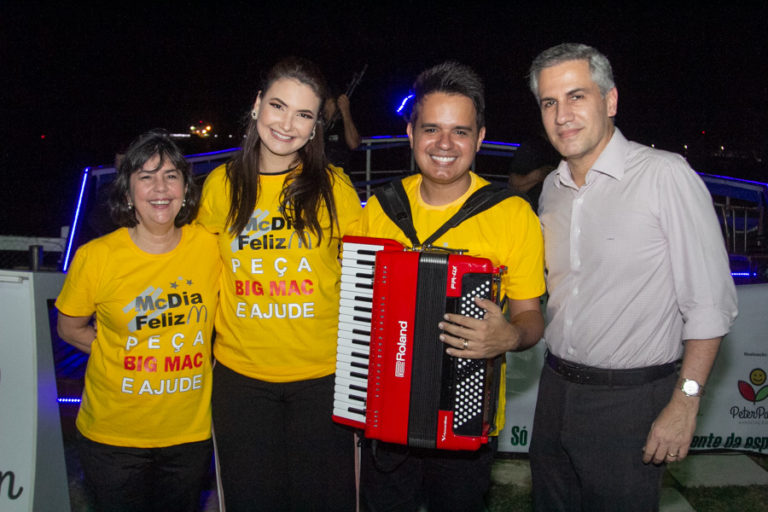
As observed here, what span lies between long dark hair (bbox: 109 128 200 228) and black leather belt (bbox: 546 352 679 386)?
190cm

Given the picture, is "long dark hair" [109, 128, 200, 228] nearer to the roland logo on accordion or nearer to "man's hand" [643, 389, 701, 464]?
the roland logo on accordion

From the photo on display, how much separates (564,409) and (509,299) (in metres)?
0.54

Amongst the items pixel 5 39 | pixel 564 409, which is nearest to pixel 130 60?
pixel 5 39

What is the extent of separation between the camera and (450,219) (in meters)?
2.29

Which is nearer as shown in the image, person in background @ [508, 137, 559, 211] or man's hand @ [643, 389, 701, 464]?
man's hand @ [643, 389, 701, 464]

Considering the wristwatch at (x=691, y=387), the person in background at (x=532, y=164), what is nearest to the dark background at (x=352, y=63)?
the person in background at (x=532, y=164)

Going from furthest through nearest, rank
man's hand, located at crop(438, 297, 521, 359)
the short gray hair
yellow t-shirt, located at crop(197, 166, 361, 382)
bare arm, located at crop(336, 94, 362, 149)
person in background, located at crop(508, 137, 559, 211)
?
bare arm, located at crop(336, 94, 362, 149)
person in background, located at crop(508, 137, 559, 211)
yellow t-shirt, located at crop(197, 166, 361, 382)
the short gray hair
man's hand, located at crop(438, 297, 521, 359)

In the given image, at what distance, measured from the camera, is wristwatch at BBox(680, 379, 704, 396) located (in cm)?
201

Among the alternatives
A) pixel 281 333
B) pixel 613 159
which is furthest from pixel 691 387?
pixel 281 333

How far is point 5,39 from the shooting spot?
15.9 m

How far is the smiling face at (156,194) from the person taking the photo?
242cm

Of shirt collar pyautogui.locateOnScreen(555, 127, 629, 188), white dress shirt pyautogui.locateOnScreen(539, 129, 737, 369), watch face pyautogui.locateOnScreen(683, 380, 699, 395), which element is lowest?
watch face pyautogui.locateOnScreen(683, 380, 699, 395)

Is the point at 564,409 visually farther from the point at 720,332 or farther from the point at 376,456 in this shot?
the point at 376,456

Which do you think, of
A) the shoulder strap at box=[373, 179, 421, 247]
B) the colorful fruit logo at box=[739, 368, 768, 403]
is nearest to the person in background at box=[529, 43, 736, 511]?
the shoulder strap at box=[373, 179, 421, 247]
